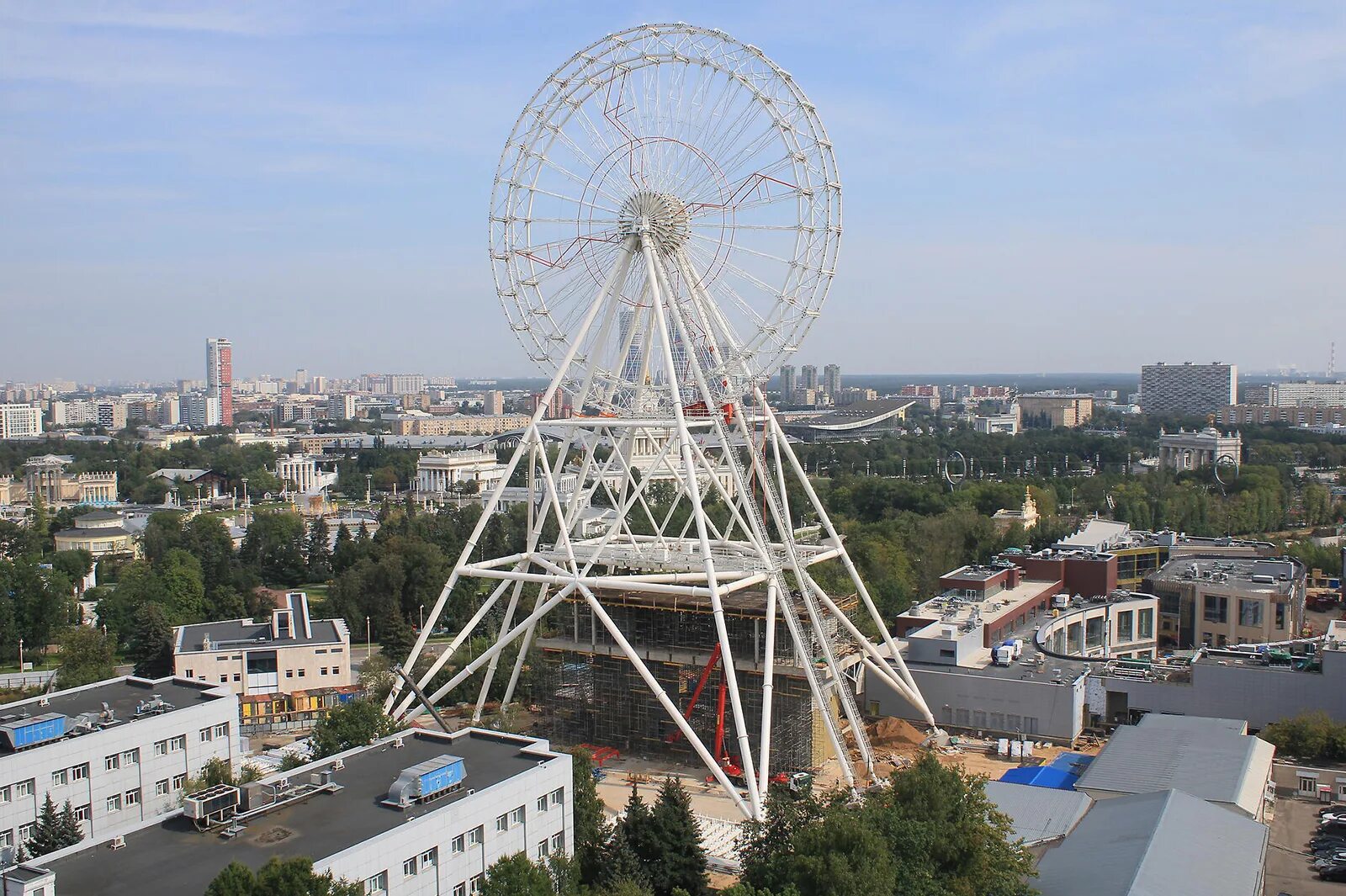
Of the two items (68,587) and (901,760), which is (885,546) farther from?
(68,587)

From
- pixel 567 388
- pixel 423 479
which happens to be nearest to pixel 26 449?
pixel 423 479

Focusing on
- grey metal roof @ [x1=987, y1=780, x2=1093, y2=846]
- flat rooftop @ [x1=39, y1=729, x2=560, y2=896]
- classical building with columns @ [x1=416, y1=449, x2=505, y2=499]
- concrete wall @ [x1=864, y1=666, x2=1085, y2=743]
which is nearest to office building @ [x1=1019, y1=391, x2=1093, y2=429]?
classical building with columns @ [x1=416, y1=449, x2=505, y2=499]

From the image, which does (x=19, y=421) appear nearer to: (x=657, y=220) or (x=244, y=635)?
(x=244, y=635)

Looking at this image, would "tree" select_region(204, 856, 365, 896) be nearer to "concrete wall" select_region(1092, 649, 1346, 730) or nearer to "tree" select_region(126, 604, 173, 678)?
"tree" select_region(126, 604, 173, 678)

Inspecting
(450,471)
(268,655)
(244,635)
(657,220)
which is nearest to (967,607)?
(657,220)

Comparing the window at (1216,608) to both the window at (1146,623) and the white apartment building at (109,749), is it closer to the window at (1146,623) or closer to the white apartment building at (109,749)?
the window at (1146,623)

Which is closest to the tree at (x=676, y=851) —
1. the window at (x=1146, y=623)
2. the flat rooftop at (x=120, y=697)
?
the flat rooftop at (x=120, y=697)
